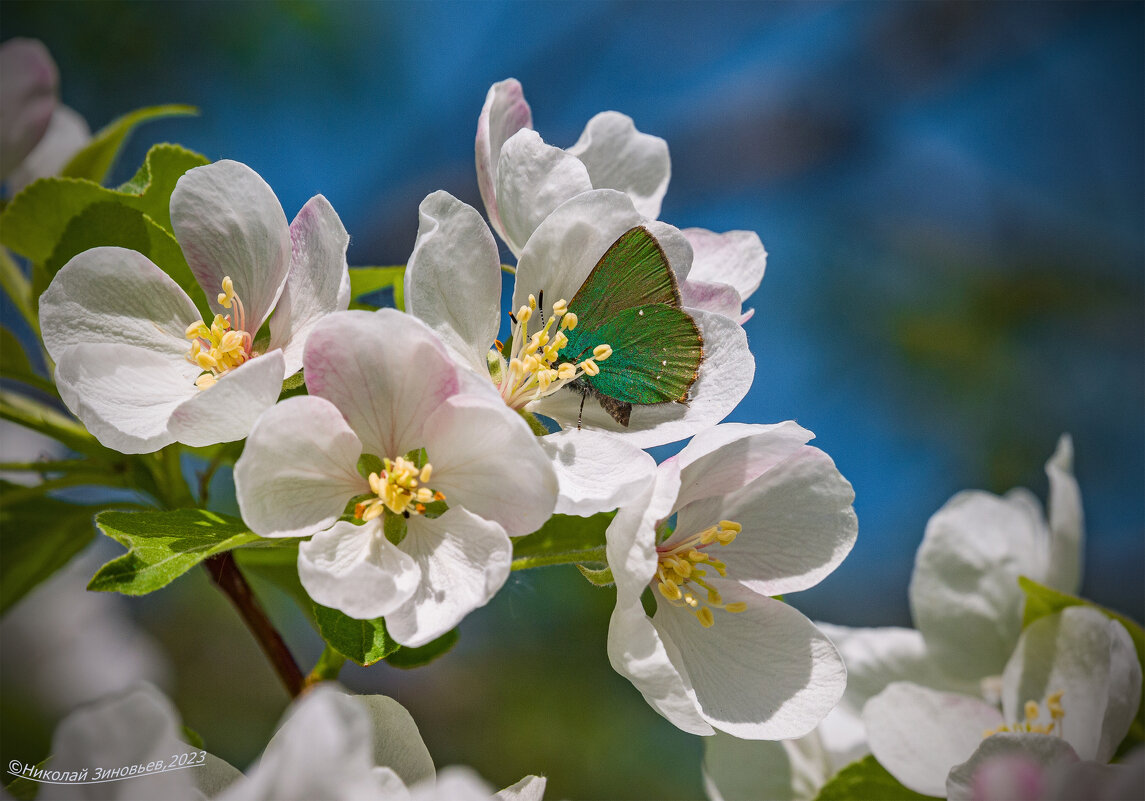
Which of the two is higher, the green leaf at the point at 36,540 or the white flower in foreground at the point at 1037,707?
the white flower in foreground at the point at 1037,707

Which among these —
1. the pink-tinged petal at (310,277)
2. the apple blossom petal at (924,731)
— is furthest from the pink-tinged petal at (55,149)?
the apple blossom petal at (924,731)

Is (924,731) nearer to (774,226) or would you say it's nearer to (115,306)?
(115,306)

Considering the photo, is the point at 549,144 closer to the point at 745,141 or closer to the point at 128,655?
the point at 128,655

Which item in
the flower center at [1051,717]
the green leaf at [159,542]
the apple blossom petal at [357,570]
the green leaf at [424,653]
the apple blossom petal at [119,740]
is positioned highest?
the apple blossom petal at [357,570]

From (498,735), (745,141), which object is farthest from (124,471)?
(745,141)

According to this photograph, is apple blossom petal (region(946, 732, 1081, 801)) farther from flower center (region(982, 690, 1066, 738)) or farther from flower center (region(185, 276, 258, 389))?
flower center (region(185, 276, 258, 389))

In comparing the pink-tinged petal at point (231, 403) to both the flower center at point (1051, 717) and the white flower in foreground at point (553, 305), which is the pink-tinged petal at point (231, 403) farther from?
the flower center at point (1051, 717)
